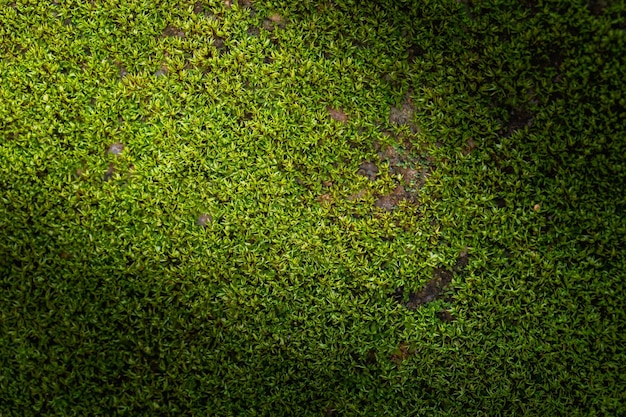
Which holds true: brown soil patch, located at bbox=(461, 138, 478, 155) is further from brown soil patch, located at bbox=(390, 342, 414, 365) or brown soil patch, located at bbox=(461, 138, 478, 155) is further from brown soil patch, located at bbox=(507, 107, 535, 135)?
brown soil patch, located at bbox=(390, 342, 414, 365)

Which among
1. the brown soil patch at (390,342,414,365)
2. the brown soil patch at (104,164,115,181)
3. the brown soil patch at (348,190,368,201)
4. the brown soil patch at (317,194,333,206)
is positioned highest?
the brown soil patch at (348,190,368,201)

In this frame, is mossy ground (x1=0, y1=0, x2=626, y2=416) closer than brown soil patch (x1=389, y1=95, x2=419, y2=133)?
Yes

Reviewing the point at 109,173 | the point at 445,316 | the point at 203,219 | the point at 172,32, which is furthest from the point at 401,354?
the point at 172,32

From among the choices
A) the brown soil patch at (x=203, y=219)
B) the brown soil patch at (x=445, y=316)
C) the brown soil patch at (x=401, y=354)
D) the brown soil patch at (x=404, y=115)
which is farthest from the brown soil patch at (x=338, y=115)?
the brown soil patch at (x=401, y=354)

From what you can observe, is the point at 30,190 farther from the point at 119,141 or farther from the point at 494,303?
the point at 494,303

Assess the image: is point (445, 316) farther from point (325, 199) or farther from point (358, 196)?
point (325, 199)

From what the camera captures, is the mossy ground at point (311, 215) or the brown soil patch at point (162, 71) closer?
the mossy ground at point (311, 215)

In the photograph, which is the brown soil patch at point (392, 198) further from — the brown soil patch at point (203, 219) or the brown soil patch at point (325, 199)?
the brown soil patch at point (203, 219)

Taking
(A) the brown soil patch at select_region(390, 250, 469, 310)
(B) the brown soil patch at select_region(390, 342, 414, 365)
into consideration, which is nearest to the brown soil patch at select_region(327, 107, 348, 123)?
(A) the brown soil patch at select_region(390, 250, 469, 310)

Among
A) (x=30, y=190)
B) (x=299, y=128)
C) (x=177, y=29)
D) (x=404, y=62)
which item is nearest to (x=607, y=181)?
(x=404, y=62)
